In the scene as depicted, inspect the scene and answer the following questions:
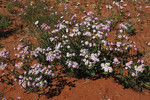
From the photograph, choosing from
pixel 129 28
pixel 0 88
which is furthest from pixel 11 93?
pixel 129 28

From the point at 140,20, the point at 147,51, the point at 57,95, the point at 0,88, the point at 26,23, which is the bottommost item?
the point at 0,88

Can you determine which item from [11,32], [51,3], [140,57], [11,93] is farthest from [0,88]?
[51,3]

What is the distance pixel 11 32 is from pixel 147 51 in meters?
5.41

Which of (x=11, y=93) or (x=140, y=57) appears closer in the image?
(x=11, y=93)

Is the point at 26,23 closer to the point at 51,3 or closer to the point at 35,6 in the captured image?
the point at 35,6

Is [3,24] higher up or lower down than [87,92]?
higher up

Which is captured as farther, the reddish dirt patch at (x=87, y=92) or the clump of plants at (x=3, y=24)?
the clump of plants at (x=3, y=24)

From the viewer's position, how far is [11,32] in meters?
5.70

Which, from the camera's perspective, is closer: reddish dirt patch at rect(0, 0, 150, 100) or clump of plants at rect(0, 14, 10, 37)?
reddish dirt patch at rect(0, 0, 150, 100)

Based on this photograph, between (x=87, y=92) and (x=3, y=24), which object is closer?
(x=87, y=92)

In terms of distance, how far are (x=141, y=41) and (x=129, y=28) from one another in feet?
2.34

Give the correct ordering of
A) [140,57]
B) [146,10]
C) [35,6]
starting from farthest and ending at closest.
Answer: [35,6], [146,10], [140,57]

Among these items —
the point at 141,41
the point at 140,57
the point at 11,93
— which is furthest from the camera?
the point at 141,41

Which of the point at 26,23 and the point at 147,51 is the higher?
the point at 147,51
